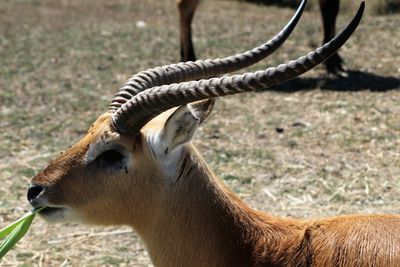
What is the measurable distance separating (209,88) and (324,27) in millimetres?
8976

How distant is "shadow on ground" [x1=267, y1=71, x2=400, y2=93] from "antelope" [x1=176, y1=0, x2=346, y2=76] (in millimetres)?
350

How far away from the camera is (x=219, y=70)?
15.4 feet

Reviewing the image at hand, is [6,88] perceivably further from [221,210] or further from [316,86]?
[221,210]

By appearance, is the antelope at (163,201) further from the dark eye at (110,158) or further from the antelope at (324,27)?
the antelope at (324,27)

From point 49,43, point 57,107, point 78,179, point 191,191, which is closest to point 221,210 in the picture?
point 191,191

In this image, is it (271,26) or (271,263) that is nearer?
(271,263)

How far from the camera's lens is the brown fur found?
431 cm

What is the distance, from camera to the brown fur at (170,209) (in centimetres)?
431

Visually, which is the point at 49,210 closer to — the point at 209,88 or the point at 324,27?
the point at 209,88

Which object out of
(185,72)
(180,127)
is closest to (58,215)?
(180,127)

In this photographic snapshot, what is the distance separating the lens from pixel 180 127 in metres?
4.16

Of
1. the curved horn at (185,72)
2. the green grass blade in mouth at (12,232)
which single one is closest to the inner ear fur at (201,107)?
the curved horn at (185,72)

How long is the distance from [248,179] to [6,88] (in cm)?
524

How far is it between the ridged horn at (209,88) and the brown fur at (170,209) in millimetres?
127
